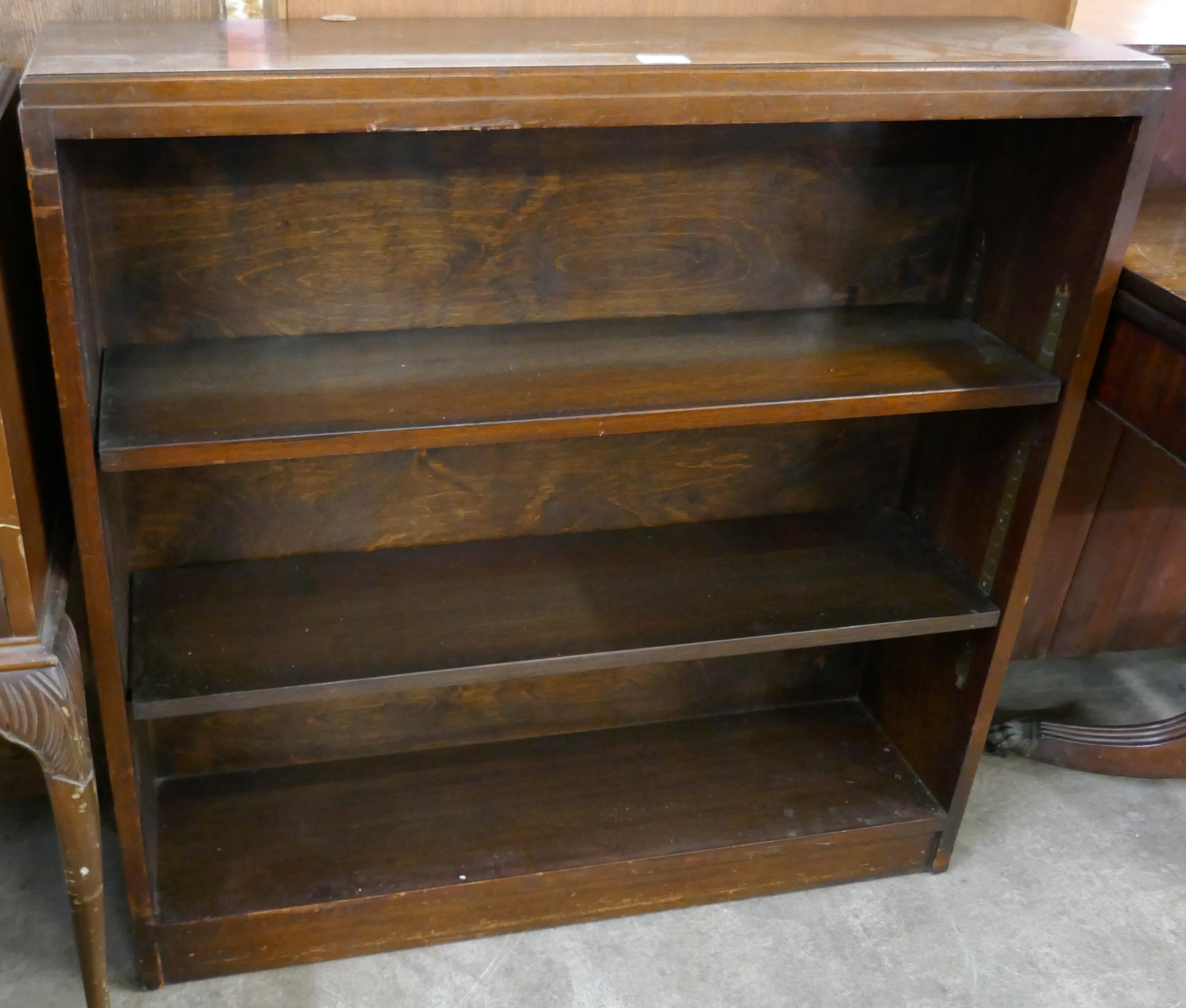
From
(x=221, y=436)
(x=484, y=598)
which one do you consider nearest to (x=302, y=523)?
(x=484, y=598)

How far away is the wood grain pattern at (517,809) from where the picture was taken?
162 cm

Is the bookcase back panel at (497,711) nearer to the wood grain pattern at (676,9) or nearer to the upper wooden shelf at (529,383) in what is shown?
the upper wooden shelf at (529,383)

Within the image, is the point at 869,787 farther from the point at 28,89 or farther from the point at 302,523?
the point at 28,89

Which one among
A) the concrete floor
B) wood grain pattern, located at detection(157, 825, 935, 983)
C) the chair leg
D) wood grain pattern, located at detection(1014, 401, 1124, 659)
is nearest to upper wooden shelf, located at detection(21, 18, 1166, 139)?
the chair leg

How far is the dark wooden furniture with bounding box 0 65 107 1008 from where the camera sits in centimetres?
110

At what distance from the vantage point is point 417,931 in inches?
64.8

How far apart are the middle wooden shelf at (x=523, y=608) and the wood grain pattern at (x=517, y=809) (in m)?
0.32

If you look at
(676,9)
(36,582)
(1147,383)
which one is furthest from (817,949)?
(676,9)

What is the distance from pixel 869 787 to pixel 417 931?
70 cm

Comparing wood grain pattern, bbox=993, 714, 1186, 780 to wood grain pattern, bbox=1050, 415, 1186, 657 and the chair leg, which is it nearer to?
wood grain pattern, bbox=1050, 415, 1186, 657

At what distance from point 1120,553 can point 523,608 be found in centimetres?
118

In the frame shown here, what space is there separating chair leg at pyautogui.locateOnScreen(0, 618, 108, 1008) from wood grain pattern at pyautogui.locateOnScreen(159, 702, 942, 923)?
255 mm

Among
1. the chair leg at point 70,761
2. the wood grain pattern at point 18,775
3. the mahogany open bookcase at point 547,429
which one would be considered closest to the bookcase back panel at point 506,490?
the mahogany open bookcase at point 547,429

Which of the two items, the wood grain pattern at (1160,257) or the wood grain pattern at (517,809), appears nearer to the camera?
the wood grain pattern at (1160,257)
